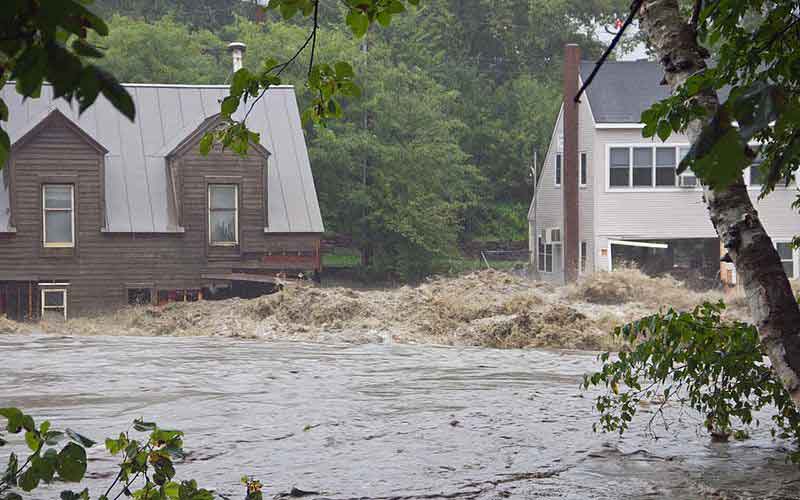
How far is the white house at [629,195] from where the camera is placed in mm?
35469

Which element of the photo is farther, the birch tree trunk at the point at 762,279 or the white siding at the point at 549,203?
the white siding at the point at 549,203

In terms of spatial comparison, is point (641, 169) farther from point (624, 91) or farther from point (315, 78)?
point (315, 78)

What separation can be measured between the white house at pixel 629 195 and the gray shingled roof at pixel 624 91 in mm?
33

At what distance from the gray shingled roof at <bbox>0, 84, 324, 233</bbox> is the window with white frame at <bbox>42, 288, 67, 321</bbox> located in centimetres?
205

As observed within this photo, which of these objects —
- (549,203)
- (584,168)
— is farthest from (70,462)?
(549,203)

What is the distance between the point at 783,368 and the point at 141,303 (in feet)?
86.8

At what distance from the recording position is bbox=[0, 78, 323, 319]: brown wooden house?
29.6 metres

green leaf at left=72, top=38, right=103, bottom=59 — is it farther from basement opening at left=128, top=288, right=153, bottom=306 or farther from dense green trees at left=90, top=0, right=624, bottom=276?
dense green trees at left=90, top=0, right=624, bottom=276

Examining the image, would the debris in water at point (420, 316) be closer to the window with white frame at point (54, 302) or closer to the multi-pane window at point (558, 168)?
the window with white frame at point (54, 302)

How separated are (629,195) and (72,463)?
110 ft

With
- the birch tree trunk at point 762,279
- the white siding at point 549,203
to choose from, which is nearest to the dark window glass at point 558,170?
the white siding at point 549,203

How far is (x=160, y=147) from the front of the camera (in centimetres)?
3130

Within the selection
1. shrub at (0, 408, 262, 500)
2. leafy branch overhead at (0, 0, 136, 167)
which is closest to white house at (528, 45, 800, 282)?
shrub at (0, 408, 262, 500)

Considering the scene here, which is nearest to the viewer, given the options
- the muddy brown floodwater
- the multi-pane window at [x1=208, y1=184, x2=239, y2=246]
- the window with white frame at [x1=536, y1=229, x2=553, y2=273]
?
the muddy brown floodwater
